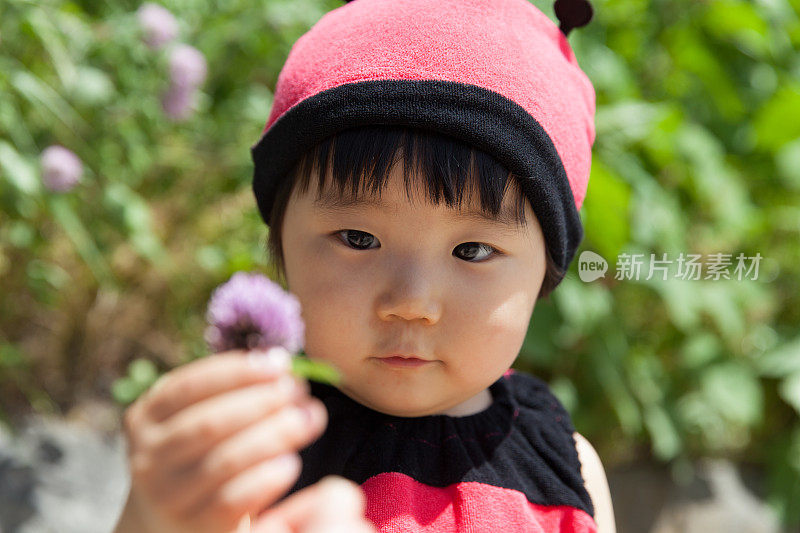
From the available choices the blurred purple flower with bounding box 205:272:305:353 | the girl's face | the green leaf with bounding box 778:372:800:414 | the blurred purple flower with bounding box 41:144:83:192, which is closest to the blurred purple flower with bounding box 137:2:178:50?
the blurred purple flower with bounding box 41:144:83:192

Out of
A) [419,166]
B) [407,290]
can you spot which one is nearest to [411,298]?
[407,290]

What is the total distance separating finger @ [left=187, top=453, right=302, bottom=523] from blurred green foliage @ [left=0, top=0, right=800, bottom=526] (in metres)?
0.90

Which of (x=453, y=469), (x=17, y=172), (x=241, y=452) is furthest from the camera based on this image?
(x=17, y=172)

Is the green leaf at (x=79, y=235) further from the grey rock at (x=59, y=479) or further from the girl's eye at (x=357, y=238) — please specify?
the girl's eye at (x=357, y=238)

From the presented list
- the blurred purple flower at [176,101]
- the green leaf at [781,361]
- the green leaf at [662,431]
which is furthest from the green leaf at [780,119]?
the blurred purple flower at [176,101]

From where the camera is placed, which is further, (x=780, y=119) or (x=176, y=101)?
(x=780, y=119)

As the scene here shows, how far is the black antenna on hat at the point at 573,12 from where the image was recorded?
3.06 ft

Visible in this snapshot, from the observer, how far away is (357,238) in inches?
29.0

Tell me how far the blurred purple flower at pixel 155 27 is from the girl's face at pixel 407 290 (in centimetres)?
67

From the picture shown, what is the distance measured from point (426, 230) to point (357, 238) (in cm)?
7

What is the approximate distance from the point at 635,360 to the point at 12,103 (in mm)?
1298

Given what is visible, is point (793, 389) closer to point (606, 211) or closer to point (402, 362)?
point (606, 211)

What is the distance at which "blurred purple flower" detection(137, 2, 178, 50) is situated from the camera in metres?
1.28

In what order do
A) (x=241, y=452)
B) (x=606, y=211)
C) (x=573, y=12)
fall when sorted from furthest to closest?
1. (x=606, y=211)
2. (x=573, y=12)
3. (x=241, y=452)
